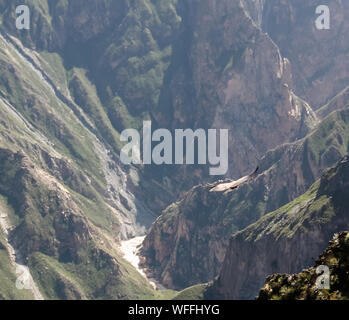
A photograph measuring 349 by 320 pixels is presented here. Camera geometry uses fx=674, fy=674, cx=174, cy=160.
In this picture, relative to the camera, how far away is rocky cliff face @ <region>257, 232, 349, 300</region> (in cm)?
5552

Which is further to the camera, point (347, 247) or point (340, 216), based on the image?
point (340, 216)

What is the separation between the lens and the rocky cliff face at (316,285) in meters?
55.5

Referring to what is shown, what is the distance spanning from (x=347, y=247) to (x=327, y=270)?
2836 mm

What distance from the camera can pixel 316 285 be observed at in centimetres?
5894
